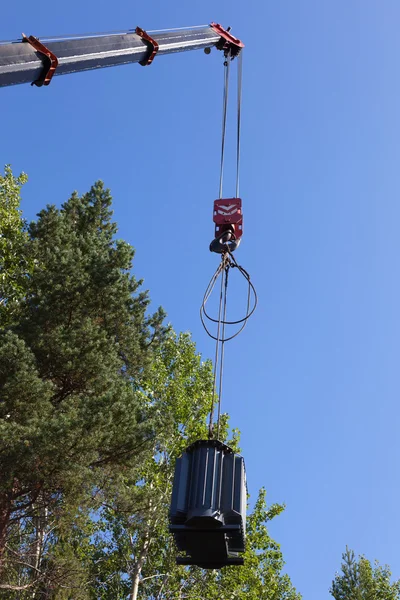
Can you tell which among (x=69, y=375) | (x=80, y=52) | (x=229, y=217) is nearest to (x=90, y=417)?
(x=69, y=375)

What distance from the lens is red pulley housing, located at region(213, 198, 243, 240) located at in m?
9.56

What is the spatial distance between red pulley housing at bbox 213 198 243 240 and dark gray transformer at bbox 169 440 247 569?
4.35 metres

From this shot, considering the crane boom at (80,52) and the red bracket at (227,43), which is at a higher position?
the red bracket at (227,43)

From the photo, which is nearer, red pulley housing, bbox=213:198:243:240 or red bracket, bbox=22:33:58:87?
red bracket, bbox=22:33:58:87

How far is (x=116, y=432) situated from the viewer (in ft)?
43.2

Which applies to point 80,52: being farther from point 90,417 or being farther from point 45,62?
point 90,417

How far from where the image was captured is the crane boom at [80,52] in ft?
25.6

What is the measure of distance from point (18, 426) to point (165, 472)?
835cm

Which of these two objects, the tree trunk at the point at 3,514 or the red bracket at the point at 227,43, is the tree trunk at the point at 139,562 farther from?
the red bracket at the point at 227,43

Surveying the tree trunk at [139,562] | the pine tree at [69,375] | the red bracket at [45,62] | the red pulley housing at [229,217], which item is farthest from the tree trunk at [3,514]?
the red bracket at [45,62]

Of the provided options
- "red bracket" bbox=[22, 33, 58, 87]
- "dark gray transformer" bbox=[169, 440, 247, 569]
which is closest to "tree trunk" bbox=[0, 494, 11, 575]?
"dark gray transformer" bbox=[169, 440, 247, 569]

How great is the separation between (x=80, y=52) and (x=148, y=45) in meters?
2.27

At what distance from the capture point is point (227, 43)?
15.7 m

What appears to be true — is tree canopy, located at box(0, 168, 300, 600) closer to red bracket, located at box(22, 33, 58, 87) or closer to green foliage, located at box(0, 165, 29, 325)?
green foliage, located at box(0, 165, 29, 325)
